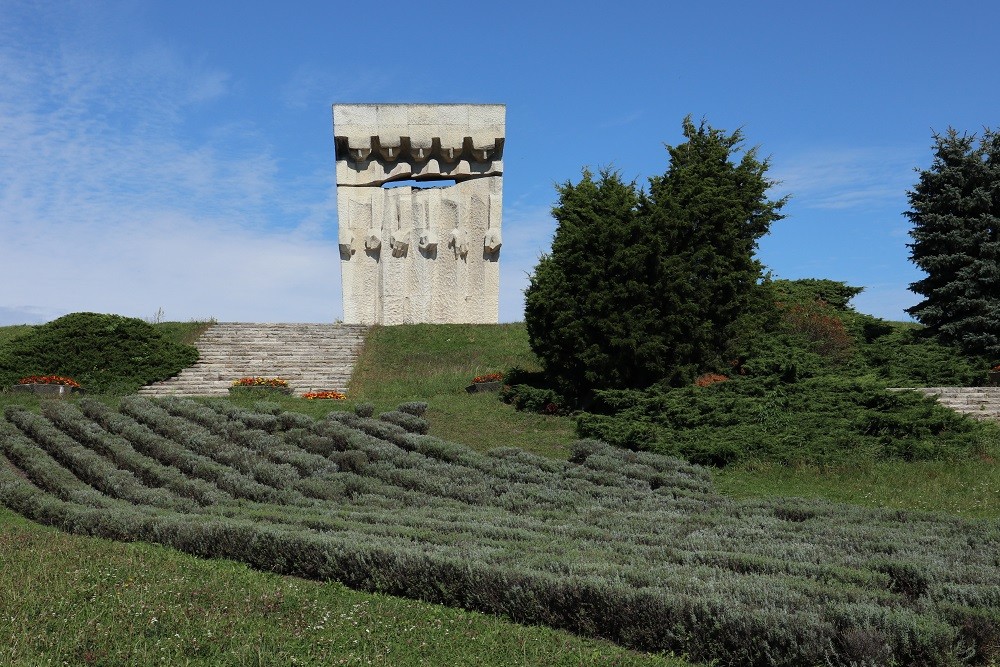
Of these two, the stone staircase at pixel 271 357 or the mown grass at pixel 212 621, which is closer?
the mown grass at pixel 212 621

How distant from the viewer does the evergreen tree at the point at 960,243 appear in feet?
68.0

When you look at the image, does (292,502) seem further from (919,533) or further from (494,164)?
(494,164)

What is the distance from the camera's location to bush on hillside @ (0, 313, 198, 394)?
1870 cm

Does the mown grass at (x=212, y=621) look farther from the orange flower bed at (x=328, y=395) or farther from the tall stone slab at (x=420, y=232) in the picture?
the tall stone slab at (x=420, y=232)

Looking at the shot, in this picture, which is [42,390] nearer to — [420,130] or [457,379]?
[457,379]

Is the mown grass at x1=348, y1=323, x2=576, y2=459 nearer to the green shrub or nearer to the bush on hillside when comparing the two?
the green shrub

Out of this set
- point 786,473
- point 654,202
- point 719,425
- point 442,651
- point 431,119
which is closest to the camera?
point 442,651

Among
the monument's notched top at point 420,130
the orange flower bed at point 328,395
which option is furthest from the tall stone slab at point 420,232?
the orange flower bed at point 328,395

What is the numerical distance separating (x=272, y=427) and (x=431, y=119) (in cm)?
1596

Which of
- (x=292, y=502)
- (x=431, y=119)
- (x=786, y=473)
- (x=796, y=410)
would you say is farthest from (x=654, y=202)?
(x=431, y=119)

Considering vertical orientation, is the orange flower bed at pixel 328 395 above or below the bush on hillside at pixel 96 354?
below

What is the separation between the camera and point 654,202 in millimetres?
17016

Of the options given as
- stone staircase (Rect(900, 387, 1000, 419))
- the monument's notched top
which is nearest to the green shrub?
stone staircase (Rect(900, 387, 1000, 419))

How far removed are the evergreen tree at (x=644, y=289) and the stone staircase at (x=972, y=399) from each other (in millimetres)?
3674
